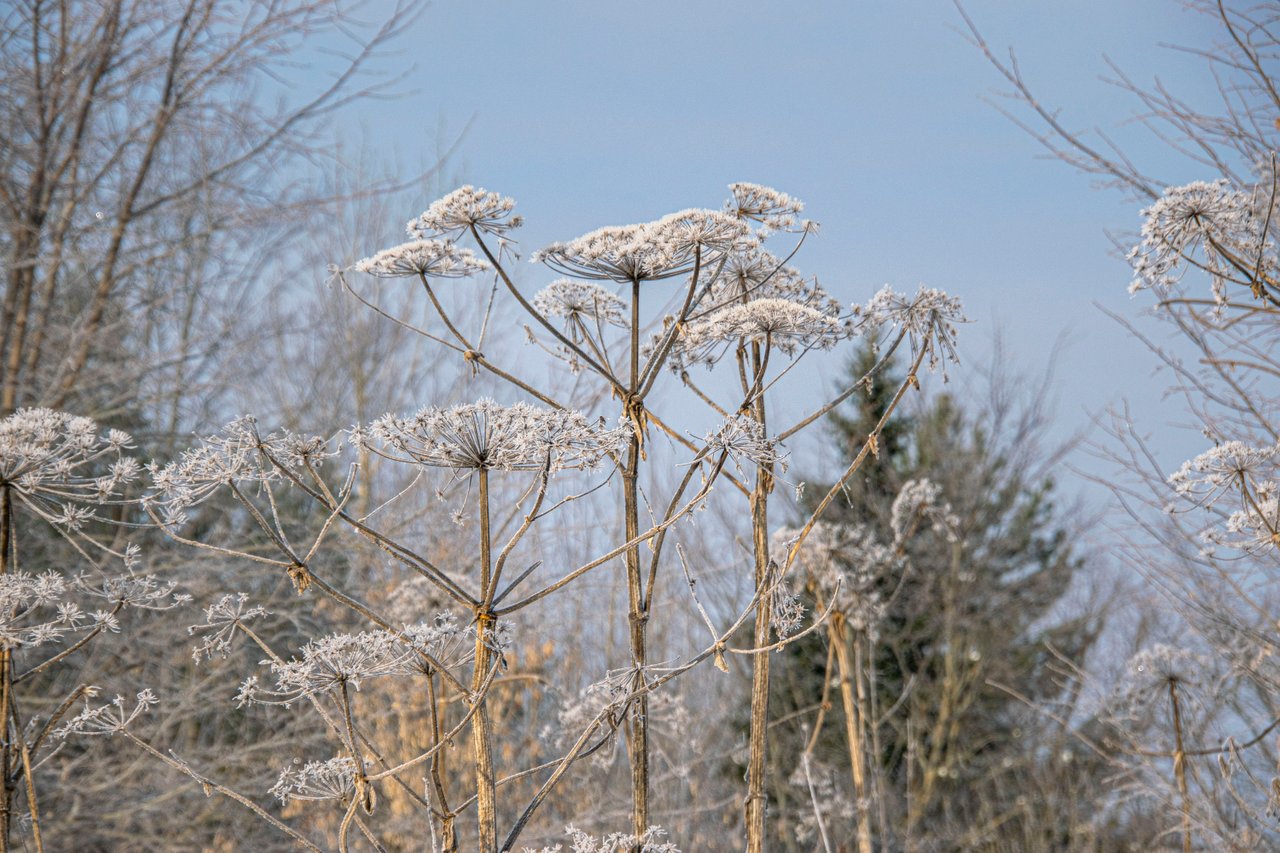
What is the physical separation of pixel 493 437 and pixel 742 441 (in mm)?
416

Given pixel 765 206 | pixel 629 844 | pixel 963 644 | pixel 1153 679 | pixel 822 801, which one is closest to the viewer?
pixel 629 844

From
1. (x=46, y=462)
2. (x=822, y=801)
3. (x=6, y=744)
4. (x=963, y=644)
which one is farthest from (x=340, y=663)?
(x=963, y=644)

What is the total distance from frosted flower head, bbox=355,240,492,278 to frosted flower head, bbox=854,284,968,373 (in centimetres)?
79

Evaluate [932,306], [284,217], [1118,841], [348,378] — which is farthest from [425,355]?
[932,306]

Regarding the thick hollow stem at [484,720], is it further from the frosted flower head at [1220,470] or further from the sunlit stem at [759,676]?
the frosted flower head at [1220,470]

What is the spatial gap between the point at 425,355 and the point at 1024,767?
8435mm

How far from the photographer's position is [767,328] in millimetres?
2082

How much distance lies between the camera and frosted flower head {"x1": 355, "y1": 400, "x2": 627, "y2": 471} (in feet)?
5.48

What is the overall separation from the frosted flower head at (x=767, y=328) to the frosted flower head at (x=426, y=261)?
0.45 m

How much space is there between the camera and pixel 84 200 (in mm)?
6891

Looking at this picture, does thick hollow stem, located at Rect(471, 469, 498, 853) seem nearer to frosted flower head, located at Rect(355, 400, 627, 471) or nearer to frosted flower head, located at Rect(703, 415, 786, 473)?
frosted flower head, located at Rect(355, 400, 627, 471)

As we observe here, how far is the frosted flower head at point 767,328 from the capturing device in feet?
6.65

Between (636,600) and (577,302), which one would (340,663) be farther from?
(577,302)

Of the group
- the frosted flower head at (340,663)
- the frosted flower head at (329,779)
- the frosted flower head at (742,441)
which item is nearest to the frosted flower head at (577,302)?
the frosted flower head at (742,441)
